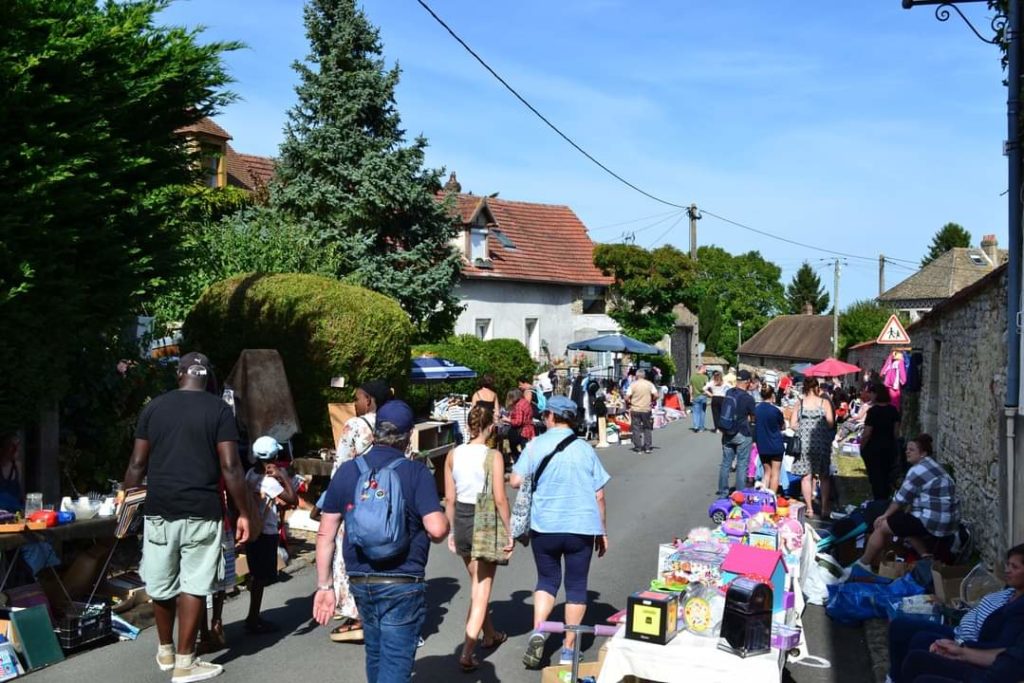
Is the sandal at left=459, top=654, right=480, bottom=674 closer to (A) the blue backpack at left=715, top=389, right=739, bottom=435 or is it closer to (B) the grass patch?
(A) the blue backpack at left=715, top=389, right=739, bottom=435

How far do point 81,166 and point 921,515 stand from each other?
8291 millimetres

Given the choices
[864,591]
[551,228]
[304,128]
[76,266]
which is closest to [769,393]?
[864,591]

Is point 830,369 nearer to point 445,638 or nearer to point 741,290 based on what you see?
point 445,638

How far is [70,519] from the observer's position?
313 inches

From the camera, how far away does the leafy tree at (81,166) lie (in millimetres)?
8172

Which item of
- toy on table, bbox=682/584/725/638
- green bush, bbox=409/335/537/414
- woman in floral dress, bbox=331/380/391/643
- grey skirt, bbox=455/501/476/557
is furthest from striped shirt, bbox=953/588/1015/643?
green bush, bbox=409/335/537/414

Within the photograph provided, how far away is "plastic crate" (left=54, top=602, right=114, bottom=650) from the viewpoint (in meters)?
7.39

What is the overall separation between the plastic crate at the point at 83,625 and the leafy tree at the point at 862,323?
4798 cm

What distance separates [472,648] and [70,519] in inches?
134

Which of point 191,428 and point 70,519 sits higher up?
point 191,428

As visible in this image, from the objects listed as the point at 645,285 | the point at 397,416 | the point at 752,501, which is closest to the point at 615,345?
the point at 645,285

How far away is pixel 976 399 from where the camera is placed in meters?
11.1

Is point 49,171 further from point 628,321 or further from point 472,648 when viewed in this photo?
point 628,321

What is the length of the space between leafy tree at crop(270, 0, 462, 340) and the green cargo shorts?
1697cm
